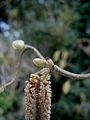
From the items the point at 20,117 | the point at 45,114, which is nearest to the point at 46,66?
the point at 45,114

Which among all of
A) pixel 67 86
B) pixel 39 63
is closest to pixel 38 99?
pixel 39 63

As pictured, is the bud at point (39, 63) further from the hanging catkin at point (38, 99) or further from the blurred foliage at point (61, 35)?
the blurred foliage at point (61, 35)

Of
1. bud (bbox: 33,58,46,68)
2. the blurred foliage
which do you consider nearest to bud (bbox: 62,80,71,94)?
the blurred foliage

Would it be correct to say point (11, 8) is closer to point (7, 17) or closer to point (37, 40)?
point (7, 17)

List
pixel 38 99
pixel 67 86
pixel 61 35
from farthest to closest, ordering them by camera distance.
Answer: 1. pixel 61 35
2. pixel 67 86
3. pixel 38 99

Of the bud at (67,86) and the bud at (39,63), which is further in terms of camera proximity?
the bud at (67,86)

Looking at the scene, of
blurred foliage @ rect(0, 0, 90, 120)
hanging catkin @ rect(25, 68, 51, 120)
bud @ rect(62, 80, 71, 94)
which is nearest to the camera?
hanging catkin @ rect(25, 68, 51, 120)

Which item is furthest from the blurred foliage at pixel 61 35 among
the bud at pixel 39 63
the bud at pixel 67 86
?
the bud at pixel 39 63

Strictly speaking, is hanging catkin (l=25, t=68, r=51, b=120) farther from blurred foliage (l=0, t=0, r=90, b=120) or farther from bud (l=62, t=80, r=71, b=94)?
blurred foliage (l=0, t=0, r=90, b=120)

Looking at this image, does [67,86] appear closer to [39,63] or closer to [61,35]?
[61,35]
